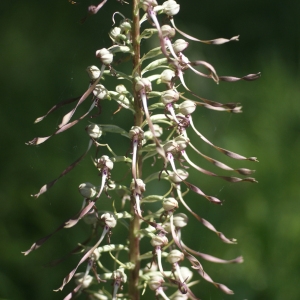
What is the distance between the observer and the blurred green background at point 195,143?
191 centimetres

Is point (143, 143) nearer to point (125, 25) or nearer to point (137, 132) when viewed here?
point (137, 132)

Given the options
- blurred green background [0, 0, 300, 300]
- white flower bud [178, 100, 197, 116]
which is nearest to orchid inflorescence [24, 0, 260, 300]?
white flower bud [178, 100, 197, 116]

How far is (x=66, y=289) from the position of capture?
1980 millimetres

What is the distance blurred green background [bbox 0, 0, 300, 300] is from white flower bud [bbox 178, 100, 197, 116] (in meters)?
0.77

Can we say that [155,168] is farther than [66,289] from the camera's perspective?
Yes

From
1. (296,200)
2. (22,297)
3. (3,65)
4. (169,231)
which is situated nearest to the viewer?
(169,231)

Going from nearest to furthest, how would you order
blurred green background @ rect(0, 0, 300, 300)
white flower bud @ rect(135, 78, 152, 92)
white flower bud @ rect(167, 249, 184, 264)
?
white flower bud @ rect(135, 78, 152, 92) < white flower bud @ rect(167, 249, 184, 264) < blurred green background @ rect(0, 0, 300, 300)

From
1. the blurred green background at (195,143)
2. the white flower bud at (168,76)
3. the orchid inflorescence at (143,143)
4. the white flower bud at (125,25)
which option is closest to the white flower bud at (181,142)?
the orchid inflorescence at (143,143)

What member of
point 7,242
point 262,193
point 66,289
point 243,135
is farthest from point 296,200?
point 7,242

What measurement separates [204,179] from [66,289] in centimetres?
58

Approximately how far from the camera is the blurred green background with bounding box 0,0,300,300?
A: 1.91 metres

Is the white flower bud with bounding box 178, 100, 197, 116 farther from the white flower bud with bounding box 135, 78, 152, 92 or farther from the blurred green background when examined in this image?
the blurred green background

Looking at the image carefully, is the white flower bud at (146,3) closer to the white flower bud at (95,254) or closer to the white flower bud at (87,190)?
the white flower bud at (87,190)

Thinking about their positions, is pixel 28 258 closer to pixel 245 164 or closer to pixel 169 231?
pixel 245 164
